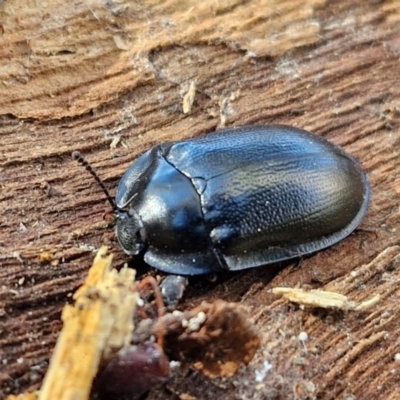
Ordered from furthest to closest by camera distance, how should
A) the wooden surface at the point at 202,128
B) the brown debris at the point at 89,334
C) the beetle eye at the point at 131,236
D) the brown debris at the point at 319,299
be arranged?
the beetle eye at the point at 131,236, the brown debris at the point at 319,299, the wooden surface at the point at 202,128, the brown debris at the point at 89,334

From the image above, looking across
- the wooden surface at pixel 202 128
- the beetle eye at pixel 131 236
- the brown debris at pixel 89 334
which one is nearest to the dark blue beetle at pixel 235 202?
the beetle eye at pixel 131 236

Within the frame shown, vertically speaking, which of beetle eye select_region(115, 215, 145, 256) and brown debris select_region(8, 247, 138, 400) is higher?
brown debris select_region(8, 247, 138, 400)

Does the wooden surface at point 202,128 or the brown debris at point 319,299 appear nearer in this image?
the wooden surface at point 202,128

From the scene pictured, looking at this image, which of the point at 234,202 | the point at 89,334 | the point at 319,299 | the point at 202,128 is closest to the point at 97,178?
the point at 234,202

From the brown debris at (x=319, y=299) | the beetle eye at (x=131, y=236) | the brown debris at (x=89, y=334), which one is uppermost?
the brown debris at (x=89, y=334)

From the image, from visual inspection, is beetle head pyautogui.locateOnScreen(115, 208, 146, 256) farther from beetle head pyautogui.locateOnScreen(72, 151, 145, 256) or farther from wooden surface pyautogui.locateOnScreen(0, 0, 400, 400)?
wooden surface pyautogui.locateOnScreen(0, 0, 400, 400)

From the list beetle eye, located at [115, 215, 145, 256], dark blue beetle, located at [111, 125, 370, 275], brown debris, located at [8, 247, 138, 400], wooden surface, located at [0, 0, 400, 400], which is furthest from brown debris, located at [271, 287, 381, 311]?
brown debris, located at [8, 247, 138, 400]

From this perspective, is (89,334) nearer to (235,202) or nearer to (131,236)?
(131,236)

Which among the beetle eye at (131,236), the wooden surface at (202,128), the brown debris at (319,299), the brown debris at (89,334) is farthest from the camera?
the beetle eye at (131,236)

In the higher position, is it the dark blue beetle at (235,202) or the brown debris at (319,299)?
the dark blue beetle at (235,202)

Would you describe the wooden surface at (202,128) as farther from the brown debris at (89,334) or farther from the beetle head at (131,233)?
the brown debris at (89,334)
